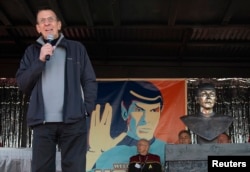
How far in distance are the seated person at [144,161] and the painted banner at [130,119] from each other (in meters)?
0.41

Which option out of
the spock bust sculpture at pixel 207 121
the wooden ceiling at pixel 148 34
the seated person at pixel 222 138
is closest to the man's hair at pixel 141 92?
the wooden ceiling at pixel 148 34

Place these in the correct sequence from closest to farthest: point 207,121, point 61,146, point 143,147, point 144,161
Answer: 1. point 61,146
2. point 207,121
3. point 144,161
4. point 143,147

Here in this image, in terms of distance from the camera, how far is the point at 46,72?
2.79m

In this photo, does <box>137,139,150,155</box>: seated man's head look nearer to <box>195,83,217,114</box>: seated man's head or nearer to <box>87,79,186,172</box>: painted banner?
<box>87,79,186,172</box>: painted banner

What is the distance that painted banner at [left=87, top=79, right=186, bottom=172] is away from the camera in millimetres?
7289

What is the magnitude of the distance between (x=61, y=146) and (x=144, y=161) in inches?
161

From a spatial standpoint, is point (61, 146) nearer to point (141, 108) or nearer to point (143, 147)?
point (143, 147)

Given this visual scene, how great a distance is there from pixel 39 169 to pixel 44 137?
0.63 ft

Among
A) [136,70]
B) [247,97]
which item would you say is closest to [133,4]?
[136,70]

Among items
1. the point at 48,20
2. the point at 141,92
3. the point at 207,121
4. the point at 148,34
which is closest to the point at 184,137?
the point at 141,92

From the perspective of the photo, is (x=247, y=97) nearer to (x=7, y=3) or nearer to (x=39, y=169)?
(x=7, y=3)

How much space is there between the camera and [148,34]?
277 inches

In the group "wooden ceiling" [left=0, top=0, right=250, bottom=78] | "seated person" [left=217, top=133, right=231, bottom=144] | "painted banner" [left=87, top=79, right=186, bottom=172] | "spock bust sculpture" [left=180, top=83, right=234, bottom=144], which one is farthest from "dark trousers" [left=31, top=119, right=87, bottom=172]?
"painted banner" [left=87, top=79, right=186, bottom=172]

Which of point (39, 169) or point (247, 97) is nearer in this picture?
point (39, 169)
